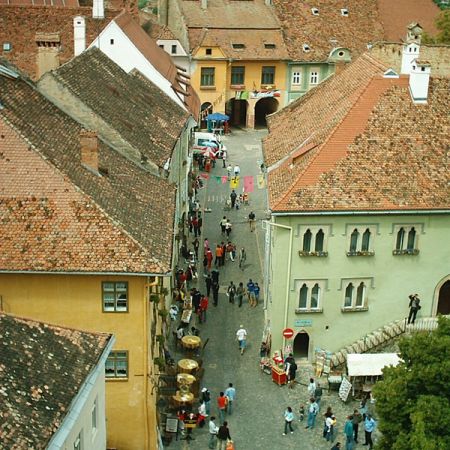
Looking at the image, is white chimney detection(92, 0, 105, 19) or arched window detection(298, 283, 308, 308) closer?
arched window detection(298, 283, 308, 308)

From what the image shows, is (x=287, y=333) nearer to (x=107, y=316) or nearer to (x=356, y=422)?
(x=356, y=422)

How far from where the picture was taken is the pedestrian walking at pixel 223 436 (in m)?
35.6

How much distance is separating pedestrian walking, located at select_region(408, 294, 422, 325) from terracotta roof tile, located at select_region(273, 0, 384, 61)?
1930 inches

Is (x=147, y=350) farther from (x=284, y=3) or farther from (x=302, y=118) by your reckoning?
(x=284, y=3)

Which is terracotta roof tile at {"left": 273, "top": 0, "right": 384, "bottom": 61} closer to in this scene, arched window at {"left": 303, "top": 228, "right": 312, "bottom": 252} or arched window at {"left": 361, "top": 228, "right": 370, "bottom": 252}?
arched window at {"left": 361, "top": 228, "right": 370, "bottom": 252}

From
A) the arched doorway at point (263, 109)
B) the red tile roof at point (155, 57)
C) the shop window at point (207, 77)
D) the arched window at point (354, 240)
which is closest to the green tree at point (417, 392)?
the arched window at point (354, 240)

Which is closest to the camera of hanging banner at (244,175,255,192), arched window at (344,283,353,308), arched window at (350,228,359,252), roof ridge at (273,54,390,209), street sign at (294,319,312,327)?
roof ridge at (273,54,390,209)

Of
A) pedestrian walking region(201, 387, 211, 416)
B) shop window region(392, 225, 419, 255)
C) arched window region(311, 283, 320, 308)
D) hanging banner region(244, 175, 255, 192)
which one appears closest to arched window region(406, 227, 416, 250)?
shop window region(392, 225, 419, 255)

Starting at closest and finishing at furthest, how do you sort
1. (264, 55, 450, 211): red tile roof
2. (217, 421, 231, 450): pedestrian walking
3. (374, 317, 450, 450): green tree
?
(374, 317, 450, 450): green tree, (217, 421, 231, 450): pedestrian walking, (264, 55, 450, 211): red tile roof

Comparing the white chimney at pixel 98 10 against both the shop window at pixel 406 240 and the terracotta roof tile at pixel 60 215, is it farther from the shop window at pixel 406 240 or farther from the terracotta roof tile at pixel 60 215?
the shop window at pixel 406 240

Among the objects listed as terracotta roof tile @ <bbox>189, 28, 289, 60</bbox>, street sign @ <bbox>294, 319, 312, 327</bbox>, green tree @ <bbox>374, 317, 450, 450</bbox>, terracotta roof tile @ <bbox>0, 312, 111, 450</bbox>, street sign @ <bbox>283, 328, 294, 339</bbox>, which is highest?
terracotta roof tile @ <bbox>189, 28, 289, 60</bbox>

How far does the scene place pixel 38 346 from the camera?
77.6ft

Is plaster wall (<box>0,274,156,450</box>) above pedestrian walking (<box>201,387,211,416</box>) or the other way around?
above

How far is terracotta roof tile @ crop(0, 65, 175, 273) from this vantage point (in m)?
31.6
